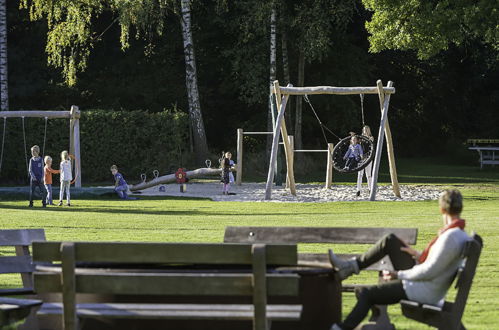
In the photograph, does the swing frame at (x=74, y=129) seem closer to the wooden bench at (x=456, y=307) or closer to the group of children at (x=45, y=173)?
the group of children at (x=45, y=173)

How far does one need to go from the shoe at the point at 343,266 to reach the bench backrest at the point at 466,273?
71cm

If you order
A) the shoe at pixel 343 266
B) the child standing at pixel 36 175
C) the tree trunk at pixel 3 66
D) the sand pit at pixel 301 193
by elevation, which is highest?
the tree trunk at pixel 3 66

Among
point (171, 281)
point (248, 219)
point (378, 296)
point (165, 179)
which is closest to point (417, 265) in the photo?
point (378, 296)

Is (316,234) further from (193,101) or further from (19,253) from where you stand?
(193,101)

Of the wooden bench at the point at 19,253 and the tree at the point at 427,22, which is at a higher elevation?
the tree at the point at 427,22

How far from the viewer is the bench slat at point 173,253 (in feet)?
23.1

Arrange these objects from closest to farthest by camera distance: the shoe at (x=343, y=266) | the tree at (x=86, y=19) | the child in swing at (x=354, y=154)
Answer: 1. the shoe at (x=343, y=266)
2. the child in swing at (x=354, y=154)
3. the tree at (x=86, y=19)

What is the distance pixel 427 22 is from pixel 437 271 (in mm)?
31121

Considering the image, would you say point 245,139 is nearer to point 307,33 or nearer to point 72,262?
point 307,33

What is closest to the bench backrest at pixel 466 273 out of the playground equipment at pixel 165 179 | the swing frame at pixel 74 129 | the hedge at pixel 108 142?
the swing frame at pixel 74 129

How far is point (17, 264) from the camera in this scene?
932 centimetres

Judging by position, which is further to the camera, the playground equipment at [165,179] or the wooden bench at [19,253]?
the playground equipment at [165,179]

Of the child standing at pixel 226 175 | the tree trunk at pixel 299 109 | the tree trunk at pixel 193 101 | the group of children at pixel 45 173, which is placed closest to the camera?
the group of children at pixel 45 173

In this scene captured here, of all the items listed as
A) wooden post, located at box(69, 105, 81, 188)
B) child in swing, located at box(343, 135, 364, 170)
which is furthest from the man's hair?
wooden post, located at box(69, 105, 81, 188)
